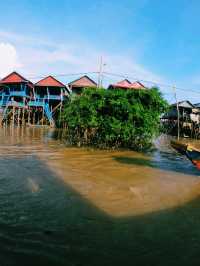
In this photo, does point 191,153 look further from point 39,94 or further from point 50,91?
point 39,94

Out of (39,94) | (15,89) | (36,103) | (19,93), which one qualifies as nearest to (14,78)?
(15,89)

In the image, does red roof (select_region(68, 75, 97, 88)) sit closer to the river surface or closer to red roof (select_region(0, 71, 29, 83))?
red roof (select_region(0, 71, 29, 83))

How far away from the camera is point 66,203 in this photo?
532cm

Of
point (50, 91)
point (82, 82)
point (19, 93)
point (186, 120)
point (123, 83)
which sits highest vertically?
point (82, 82)

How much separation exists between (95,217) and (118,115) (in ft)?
30.0

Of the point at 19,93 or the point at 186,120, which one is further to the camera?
the point at 19,93

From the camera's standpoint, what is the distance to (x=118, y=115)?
1351 centimetres

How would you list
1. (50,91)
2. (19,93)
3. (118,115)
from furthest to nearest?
1. (50,91)
2. (19,93)
3. (118,115)

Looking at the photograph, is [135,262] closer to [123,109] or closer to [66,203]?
[66,203]

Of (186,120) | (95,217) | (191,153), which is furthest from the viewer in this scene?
(186,120)

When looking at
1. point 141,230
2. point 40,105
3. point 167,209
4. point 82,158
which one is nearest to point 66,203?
point 141,230

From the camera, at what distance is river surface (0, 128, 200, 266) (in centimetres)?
346

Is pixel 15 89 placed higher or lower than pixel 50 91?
higher

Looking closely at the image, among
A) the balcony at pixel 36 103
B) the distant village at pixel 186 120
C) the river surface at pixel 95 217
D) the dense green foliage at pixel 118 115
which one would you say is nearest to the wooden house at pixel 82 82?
the balcony at pixel 36 103
